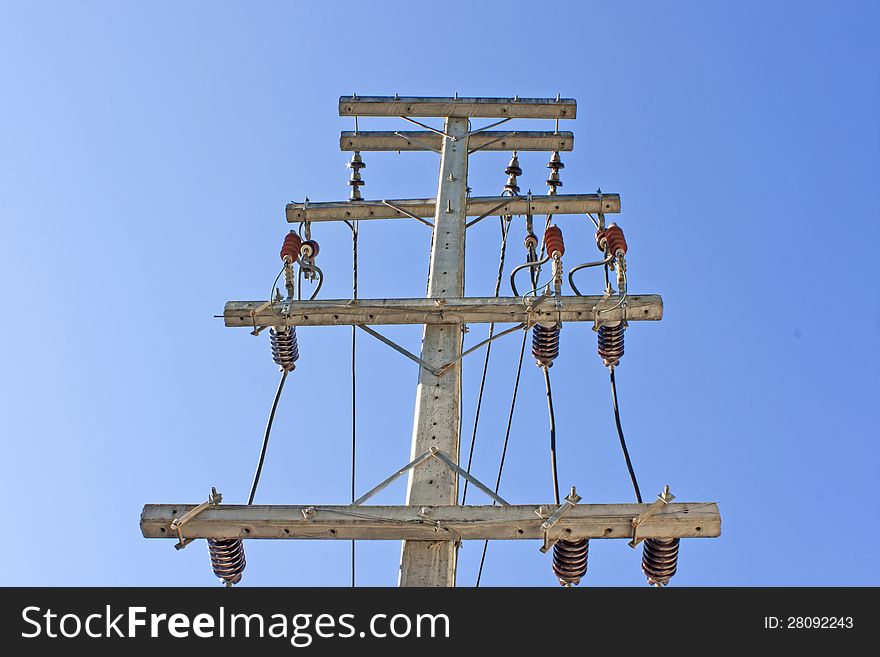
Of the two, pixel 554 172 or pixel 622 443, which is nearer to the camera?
pixel 622 443

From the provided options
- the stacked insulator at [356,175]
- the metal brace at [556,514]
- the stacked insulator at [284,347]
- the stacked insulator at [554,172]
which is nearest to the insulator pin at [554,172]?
the stacked insulator at [554,172]

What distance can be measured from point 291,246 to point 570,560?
387cm

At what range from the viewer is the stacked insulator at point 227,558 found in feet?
20.4

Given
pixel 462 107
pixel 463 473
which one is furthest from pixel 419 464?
pixel 462 107

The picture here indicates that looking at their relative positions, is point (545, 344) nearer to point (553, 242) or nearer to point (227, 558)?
point (553, 242)

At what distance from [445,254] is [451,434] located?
2.14 metres

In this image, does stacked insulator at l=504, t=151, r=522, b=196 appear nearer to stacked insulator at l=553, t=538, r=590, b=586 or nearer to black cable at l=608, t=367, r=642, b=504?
black cable at l=608, t=367, r=642, b=504

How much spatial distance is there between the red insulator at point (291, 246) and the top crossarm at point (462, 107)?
265 cm

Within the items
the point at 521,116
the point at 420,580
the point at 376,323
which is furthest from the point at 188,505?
the point at 521,116

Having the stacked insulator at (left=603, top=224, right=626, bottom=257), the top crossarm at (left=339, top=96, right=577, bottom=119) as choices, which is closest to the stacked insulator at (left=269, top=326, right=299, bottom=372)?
the stacked insulator at (left=603, top=224, right=626, bottom=257)

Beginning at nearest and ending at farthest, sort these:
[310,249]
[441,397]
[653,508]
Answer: [653,508] → [441,397] → [310,249]

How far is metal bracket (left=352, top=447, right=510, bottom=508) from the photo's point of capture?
6209 mm

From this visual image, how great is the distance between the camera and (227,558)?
6.26 metres
